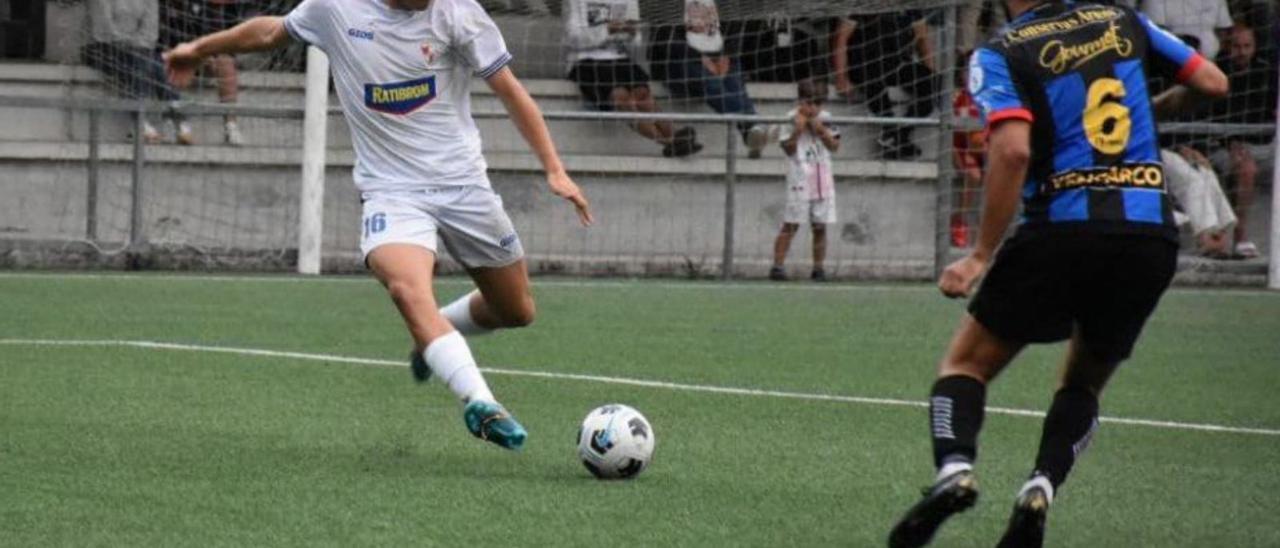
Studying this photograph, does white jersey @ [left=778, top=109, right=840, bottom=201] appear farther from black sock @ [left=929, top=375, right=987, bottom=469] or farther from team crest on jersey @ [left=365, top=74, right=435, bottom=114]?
black sock @ [left=929, top=375, right=987, bottom=469]

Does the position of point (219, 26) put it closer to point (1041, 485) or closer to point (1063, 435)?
point (1063, 435)

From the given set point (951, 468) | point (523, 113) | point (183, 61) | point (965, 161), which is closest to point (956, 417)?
point (951, 468)

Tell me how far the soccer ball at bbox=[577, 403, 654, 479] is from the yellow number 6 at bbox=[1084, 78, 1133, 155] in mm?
2211

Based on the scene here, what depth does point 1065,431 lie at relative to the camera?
269 inches

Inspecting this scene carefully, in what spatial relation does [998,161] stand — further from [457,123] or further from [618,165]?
[618,165]

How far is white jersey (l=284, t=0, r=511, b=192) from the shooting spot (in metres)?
9.15

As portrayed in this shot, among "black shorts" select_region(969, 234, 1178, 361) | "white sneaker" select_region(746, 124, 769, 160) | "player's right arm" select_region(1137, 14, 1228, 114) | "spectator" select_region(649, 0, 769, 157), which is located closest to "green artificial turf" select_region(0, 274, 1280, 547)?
"black shorts" select_region(969, 234, 1178, 361)

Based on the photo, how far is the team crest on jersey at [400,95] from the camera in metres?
9.22

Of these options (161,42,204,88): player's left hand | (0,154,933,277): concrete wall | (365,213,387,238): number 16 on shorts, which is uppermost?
(161,42,204,88): player's left hand

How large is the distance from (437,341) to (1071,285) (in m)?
2.77

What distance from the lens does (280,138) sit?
2003 centimetres

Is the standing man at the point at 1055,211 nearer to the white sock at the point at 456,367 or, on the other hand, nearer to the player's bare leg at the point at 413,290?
the white sock at the point at 456,367

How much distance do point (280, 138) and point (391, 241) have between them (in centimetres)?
1133

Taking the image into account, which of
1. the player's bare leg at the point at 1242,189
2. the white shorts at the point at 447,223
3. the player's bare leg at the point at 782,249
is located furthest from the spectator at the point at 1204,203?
the white shorts at the point at 447,223
